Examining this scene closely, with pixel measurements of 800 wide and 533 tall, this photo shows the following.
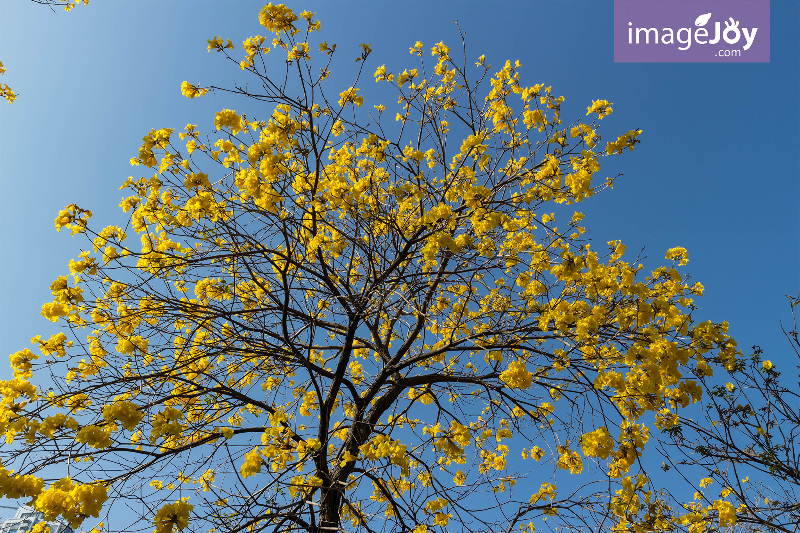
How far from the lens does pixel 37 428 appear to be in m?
2.80

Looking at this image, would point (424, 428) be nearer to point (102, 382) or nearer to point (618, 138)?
point (102, 382)

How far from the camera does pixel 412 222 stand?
4.55 metres

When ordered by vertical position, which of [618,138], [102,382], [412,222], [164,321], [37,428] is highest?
[618,138]

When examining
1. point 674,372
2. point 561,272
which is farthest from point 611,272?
point 674,372

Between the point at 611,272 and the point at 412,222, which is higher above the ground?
the point at 412,222

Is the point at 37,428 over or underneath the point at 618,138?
underneath

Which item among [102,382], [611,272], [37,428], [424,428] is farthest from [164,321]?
[611,272]

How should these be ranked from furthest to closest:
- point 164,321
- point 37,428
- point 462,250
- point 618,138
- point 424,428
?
point 424,428 → point 164,321 → point 618,138 → point 462,250 → point 37,428

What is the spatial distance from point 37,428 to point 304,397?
330 cm

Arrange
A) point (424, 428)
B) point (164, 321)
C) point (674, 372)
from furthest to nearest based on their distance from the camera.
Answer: point (424, 428), point (164, 321), point (674, 372)

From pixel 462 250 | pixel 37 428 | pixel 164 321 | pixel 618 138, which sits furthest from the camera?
pixel 164 321

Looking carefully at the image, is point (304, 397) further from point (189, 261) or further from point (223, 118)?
point (223, 118)

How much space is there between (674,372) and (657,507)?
1247mm

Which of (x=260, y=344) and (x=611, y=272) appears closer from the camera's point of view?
(x=611, y=272)
